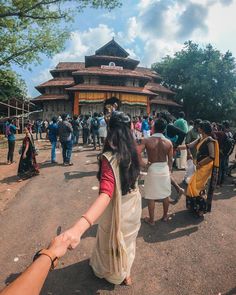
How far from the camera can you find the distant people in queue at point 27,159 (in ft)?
32.5

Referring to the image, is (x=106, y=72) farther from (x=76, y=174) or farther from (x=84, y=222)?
(x=84, y=222)

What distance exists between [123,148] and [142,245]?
106 inches

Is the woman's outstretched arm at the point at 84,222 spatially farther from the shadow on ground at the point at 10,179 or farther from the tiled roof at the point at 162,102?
the tiled roof at the point at 162,102

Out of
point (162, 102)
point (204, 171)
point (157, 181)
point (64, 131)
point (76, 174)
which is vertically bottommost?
point (76, 174)

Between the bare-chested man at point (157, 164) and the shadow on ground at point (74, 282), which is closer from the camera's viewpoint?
the shadow on ground at point (74, 282)

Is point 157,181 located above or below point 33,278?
below

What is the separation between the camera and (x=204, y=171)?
6.04 metres

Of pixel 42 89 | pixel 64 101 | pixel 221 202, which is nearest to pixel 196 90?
pixel 64 101

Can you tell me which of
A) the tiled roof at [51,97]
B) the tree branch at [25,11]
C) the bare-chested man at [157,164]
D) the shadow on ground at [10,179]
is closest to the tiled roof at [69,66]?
the tiled roof at [51,97]

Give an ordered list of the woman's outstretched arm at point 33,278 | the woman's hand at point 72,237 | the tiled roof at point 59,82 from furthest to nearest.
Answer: the tiled roof at point 59,82 → the woman's hand at point 72,237 → the woman's outstretched arm at point 33,278

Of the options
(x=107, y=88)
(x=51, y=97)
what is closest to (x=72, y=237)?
(x=107, y=88)

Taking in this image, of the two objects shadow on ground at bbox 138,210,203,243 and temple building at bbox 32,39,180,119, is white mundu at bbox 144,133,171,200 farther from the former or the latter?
temple building at bbox 32,39,180,119

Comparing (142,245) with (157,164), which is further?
(157,164)

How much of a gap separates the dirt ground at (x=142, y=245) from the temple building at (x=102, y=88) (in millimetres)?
24004
